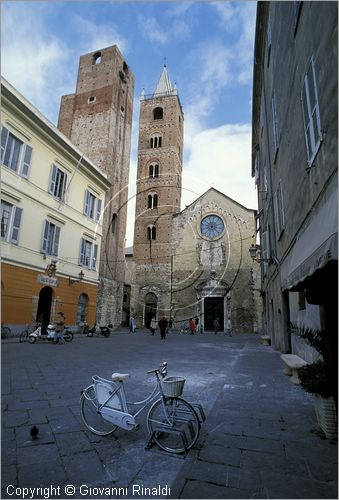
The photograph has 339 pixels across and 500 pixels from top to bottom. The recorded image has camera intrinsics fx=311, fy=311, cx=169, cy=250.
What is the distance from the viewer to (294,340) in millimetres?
8742

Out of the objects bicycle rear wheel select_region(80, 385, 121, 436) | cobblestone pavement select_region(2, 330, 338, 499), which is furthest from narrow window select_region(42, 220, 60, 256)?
bicycle rear wheel select_region(80, 385, 121, 436)

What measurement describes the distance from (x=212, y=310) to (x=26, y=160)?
2012cm

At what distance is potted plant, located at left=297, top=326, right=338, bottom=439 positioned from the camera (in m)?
3.22

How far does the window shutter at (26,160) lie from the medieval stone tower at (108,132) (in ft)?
29.5

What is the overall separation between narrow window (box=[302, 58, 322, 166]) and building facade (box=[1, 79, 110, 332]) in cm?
1150

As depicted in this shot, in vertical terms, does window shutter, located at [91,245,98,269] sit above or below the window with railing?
below

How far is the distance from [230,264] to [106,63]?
70.2 ft

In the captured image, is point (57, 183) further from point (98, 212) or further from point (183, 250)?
point (183, 250)

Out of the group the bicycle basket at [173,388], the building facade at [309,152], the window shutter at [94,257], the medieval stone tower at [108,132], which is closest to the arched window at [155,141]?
the medieval stone tower at [108,132]

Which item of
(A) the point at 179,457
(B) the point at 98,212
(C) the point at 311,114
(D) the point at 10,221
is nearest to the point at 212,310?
(B) the point at 98,212

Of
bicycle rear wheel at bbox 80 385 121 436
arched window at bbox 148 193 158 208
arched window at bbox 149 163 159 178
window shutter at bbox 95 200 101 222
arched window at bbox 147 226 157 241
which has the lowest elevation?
bicycle rear wheel at bbox 80 385 121 436

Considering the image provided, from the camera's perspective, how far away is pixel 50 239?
16125 millimetres

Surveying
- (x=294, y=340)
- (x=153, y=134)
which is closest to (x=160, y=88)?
(x=153, y=134)

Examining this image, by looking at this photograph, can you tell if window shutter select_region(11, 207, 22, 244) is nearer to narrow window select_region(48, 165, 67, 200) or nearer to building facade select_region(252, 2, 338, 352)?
narrow window select_region(48, 165, 67, 200)
